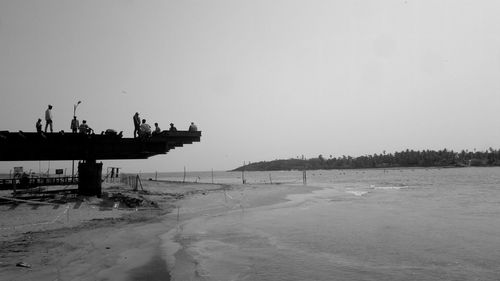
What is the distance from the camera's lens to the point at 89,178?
22.3 meters

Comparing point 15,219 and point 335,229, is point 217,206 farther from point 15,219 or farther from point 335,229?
point 15,219

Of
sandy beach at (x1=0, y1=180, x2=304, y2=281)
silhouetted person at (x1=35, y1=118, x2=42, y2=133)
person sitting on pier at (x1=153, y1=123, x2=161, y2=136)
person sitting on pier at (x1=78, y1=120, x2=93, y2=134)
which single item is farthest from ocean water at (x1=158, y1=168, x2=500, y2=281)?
silhouetted person at (x1=35, y1=118, x2=42, y2=133)

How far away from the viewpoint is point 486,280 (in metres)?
8.79

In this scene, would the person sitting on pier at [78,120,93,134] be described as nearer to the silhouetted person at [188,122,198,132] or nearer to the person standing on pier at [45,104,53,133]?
the person standing on pier at [45,104,53,133]

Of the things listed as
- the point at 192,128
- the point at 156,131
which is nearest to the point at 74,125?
the point at 156,131

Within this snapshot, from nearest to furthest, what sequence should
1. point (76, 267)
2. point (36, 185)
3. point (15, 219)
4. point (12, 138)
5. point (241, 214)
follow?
point (76, 267) → point (15, 219) → point (12, 138) → point (241, 214) → point (36, 185)

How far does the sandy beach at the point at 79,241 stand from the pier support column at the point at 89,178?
1.86 metres

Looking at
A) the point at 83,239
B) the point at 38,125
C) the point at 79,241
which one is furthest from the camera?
the point at 38,125

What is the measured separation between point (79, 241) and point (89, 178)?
11631 millimetres

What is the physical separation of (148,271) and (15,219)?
9604 millimetres

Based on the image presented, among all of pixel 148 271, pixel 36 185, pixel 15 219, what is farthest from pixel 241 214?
pixel 36 185

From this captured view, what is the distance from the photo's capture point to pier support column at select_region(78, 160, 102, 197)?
72.7ft

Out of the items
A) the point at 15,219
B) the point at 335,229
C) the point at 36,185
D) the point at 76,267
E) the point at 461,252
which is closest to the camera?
the point at 76,267

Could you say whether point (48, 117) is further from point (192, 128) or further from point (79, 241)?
point (79, 241)
